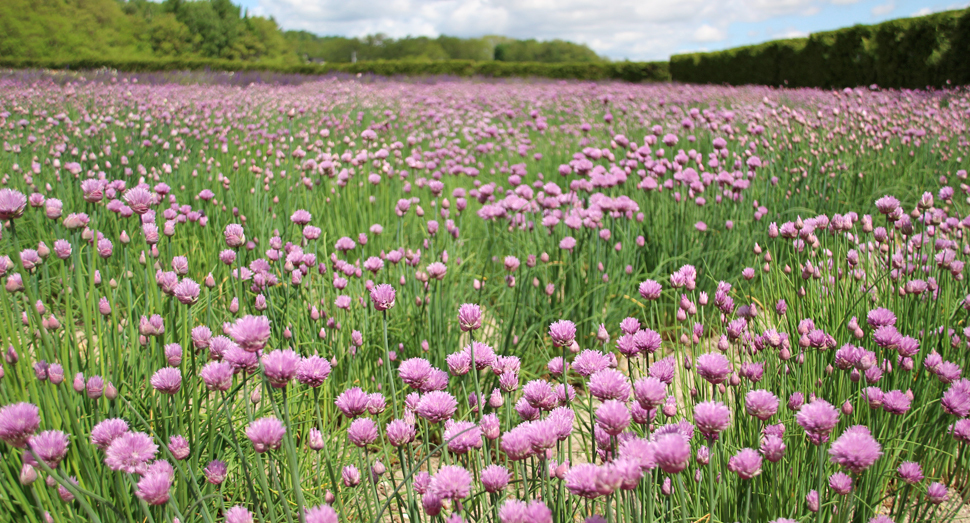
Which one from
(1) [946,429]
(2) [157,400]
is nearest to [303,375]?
Result: (2) [157,400]

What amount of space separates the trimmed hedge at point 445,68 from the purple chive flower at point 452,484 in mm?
24743

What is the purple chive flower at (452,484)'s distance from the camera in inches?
37.9

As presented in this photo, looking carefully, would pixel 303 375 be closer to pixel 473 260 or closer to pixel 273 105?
pixel 473 260

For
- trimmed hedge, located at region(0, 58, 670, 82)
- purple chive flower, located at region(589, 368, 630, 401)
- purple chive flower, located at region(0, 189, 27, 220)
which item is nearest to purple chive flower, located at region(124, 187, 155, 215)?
purple chive flower, located at region(0, 189, 27, 220)

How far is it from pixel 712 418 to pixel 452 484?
48 cm

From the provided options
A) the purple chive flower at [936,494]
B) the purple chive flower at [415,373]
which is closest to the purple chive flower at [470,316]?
the purple chive flower at [415,373]

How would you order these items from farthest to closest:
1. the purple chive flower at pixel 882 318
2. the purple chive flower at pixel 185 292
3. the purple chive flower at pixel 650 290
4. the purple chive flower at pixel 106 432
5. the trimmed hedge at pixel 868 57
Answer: the trimmed hedge at pixel 868 57 → the purple chive flower at pixel 650 290 → the purple chive flower at pixel 882 318 → the purple chive flower at pixel 185 292 → the purple chive flower at pixel 106 432

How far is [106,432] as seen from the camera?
106cm

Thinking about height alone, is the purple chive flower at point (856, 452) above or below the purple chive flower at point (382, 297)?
below

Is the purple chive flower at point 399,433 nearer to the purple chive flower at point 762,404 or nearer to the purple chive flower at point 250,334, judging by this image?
the purple chive flower at point 250,334

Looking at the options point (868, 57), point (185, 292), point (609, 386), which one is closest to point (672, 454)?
point (609, 386)

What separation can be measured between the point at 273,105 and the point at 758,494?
890 centimetres

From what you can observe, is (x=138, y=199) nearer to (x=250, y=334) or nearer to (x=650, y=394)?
(x=250, y=334)

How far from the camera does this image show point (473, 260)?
3.69 m
